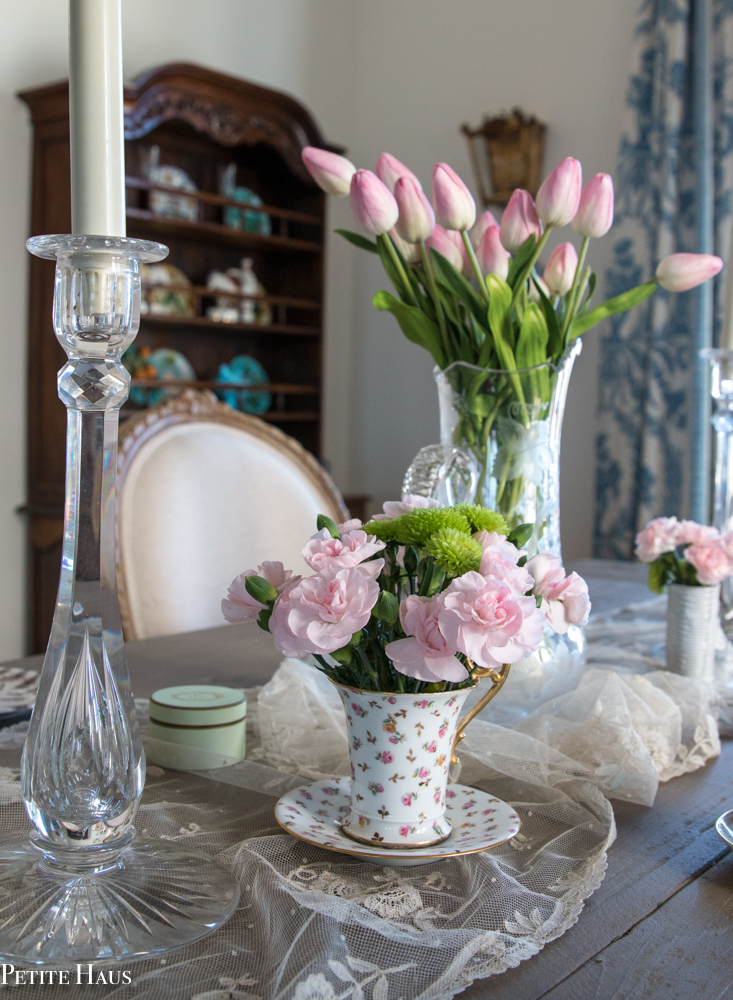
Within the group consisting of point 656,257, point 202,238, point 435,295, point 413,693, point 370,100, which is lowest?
point 413,693

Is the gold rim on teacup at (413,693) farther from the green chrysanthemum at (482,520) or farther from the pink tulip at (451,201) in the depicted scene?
the pink tulip at (451,201)

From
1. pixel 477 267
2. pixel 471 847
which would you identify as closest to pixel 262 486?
pixel 477 267

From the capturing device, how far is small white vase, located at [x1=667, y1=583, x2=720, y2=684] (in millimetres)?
950

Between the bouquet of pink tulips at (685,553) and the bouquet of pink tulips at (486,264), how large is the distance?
0.22 meters

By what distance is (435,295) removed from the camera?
86 centimetres

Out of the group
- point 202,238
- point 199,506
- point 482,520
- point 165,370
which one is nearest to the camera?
point 482,520

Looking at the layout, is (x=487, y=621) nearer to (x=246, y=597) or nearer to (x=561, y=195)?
(x=246, y=597)

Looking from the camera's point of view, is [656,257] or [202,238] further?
[202,238]

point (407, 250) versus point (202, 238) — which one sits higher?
point (202, 238)

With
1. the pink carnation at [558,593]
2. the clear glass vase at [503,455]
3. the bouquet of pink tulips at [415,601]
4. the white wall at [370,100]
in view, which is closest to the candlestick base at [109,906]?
the bouquet of pink tulips at [415,601]

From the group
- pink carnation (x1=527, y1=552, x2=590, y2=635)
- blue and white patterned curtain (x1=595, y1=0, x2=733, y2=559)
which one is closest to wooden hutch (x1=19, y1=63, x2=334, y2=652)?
blue and white patterned curtain (x1=595, y1=0, x2=733, y2=559)

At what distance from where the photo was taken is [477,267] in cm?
82

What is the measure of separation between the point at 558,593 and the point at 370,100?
3.72 metres

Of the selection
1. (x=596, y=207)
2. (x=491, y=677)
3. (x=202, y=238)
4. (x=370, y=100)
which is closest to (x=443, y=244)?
(x=596, y=207)
